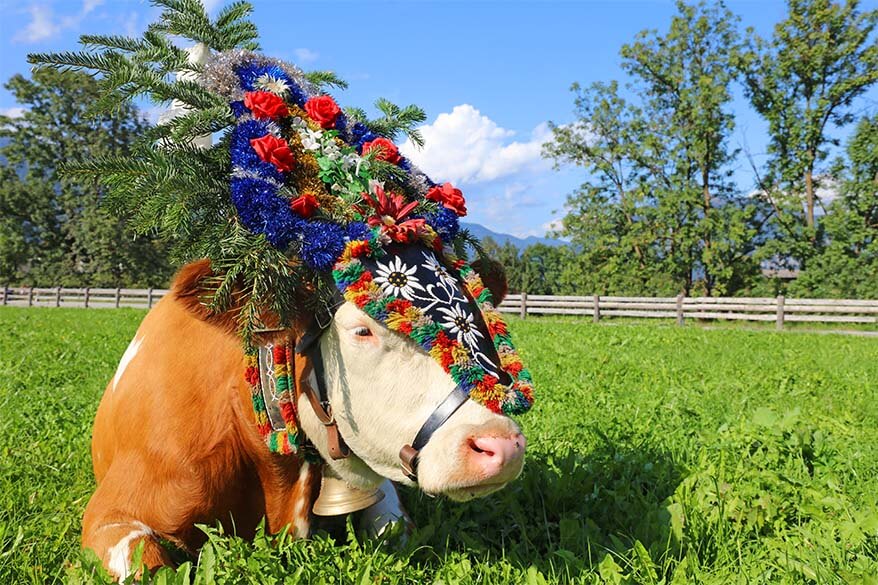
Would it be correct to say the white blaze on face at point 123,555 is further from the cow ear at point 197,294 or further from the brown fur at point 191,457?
the cow ear at point 197,294

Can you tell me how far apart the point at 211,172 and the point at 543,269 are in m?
45.9

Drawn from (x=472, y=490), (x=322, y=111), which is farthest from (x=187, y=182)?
(x=472, y=490)

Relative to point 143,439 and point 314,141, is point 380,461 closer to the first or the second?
point 143,439

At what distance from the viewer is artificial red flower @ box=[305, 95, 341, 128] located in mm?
2609

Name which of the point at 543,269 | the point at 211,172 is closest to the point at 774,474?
the point at 211,172

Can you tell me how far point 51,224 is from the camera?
4066 centimetres

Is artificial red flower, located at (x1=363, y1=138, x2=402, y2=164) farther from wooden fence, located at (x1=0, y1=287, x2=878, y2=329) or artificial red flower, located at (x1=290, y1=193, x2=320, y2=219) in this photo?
wooden fence, located at (x1=0, y1=287, x2=878, y2=329)

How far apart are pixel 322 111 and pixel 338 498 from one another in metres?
1.47

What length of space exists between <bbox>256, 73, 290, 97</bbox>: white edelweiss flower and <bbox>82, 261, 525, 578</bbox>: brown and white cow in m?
0.81

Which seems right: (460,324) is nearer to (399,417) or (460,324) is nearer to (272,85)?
(399,417)

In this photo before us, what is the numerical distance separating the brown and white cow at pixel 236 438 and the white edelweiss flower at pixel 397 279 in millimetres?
128

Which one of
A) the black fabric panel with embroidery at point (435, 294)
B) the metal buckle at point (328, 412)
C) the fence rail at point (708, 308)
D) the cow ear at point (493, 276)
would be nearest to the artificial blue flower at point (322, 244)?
the black fabric panel with embroidery at point (435, 294)

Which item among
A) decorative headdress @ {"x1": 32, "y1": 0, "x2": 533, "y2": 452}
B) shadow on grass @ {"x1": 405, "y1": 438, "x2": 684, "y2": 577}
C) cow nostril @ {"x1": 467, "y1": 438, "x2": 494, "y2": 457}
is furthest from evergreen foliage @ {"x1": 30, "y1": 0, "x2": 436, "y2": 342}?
shadow on grass @ {"x1": 405, "y1": 438, "x2": 684, "y2": 577}

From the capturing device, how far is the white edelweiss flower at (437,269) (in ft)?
7.34
